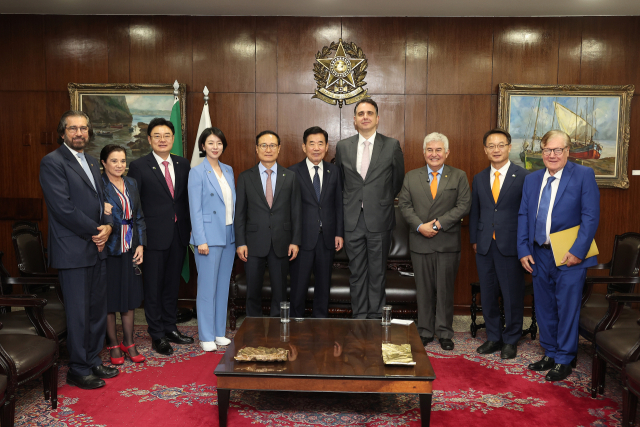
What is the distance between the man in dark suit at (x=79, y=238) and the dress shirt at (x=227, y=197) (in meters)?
0.92

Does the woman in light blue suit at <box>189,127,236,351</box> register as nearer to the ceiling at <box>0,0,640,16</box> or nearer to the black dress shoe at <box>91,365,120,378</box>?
the black dress shoe at <box>91,365,120,378</box>

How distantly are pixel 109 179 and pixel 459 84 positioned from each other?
156 inches

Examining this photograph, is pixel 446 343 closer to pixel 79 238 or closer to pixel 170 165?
pixel 170 165

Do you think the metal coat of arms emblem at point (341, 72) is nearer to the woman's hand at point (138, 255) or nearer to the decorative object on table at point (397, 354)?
the woman's hand at point (138, 255)

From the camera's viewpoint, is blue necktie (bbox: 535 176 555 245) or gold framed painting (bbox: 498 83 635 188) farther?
gold framed painting (bbox: 498 83 635 188)

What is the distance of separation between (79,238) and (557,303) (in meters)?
3.39

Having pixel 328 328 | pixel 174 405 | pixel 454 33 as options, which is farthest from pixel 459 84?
pixel 174 405

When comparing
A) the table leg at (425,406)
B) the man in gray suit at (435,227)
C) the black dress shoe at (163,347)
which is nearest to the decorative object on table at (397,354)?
the table leg at (425,406)

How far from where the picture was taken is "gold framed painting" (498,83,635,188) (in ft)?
17.8

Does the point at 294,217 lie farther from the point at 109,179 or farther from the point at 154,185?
the point at 109,179

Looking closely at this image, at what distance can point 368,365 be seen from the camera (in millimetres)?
2666

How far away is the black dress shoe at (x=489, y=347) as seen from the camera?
13.1ft

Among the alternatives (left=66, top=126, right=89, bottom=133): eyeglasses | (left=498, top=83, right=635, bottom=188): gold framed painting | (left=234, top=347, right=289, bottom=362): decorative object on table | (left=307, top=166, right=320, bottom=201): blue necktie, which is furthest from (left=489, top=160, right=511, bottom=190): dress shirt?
(left=66, top=126, right=89, bottom=133): eyeglasses

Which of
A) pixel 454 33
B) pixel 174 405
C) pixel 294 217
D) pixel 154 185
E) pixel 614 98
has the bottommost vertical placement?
pixel 174 405
